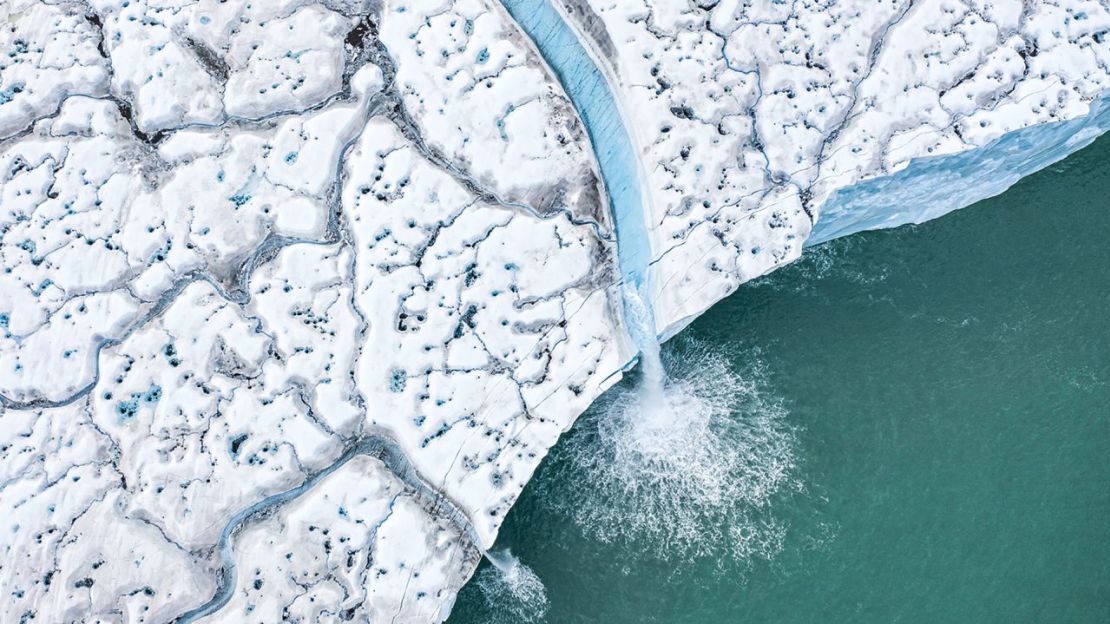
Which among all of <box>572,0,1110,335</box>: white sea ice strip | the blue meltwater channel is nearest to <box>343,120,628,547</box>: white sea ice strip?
the blue meltwater channel

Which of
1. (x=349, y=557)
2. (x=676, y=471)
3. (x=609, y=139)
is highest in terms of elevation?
(x=609, y=139)

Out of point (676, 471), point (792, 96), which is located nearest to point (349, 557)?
point (676, 471)

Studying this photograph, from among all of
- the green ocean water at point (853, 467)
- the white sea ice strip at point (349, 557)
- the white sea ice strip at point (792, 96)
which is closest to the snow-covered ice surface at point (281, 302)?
the white sea ice strip at point (349, 557)

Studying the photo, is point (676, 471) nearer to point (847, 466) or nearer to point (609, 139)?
point (847, 466)

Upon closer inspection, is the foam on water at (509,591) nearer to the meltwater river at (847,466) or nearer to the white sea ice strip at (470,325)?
the meltwater river at (847,466)

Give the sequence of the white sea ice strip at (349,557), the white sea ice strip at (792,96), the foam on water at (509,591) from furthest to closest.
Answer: the foam on water at (509,591) → the white sea ice strip at (792,96) → the white sea ice strip at (349,557)

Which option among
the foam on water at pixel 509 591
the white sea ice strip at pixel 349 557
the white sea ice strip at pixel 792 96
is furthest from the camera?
the foam on water at pixel 509 591
